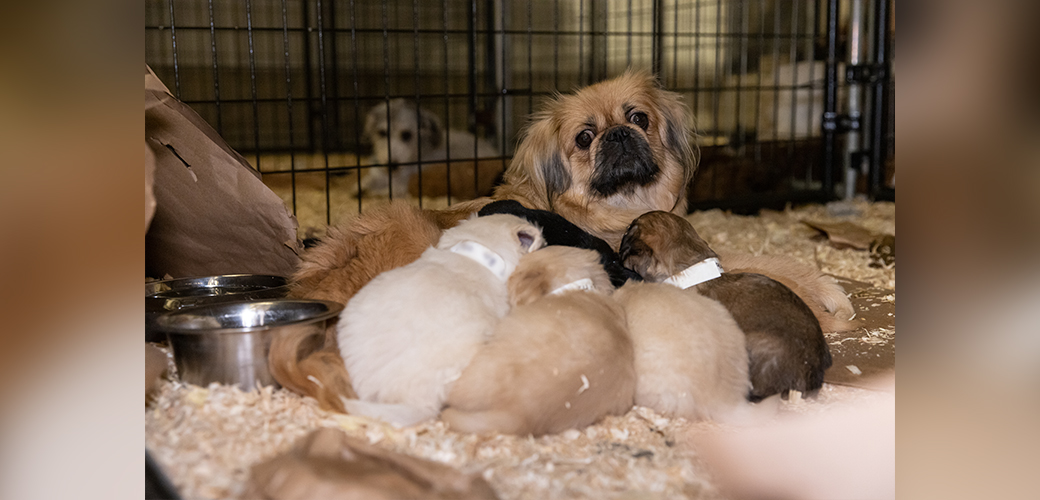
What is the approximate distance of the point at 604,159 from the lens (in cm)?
260

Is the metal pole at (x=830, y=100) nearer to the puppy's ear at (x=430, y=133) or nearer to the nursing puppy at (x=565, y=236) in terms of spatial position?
the puppy's ear at (x=430, y=133)

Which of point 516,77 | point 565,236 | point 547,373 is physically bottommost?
Answer: point 547,373

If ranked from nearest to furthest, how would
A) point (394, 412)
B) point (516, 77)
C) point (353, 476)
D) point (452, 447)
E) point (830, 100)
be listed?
point (353, 476), point (452, 447), point (394, 412), point (830, 100), point (516, 77)

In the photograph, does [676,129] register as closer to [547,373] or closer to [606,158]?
[606,158]

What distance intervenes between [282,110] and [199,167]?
5462 millimetres

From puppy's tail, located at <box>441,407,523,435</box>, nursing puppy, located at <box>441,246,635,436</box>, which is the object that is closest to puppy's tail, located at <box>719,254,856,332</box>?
nursing puppy, located at <box>441,246,635,436</box>

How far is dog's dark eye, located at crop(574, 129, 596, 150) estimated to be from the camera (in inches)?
105

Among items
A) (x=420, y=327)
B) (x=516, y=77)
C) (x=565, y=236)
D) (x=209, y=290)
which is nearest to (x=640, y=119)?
(x=565, y=236)

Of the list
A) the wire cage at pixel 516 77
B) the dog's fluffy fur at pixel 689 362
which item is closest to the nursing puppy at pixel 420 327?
the dog's fluffy fur at pixel 689 362

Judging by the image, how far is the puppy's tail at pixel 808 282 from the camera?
2.38m

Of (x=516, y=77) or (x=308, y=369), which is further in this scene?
(x=516, y=77)

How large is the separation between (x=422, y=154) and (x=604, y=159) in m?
3.35
